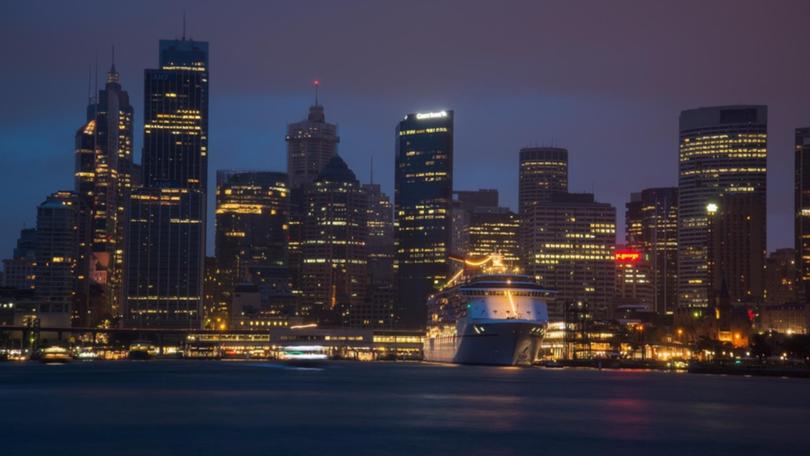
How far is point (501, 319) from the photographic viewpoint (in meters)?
183

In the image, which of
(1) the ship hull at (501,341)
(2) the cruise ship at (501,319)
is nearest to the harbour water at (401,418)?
(1) the ship hull at (501,341)

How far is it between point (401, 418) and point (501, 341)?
96546mm

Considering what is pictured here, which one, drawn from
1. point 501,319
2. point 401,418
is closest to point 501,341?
point 501,319

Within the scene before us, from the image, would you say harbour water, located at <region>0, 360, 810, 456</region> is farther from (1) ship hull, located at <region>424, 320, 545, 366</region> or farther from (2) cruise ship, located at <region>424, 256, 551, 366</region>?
(2) cruise ship, located at <region>424, 256, 551, 366</region>

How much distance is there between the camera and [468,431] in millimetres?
75250

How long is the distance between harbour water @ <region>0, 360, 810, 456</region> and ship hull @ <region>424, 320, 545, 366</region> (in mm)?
44561

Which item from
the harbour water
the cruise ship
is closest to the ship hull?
the cruise ship

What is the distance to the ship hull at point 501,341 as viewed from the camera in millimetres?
179500

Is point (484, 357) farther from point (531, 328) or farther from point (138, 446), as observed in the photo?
point (138, 446)

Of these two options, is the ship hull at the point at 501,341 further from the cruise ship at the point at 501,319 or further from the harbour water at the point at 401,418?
the harbour water at the point at 401,418

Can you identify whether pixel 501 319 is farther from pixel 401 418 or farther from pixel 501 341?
pixel 401 418

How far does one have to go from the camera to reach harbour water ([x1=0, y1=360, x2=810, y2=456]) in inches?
2640

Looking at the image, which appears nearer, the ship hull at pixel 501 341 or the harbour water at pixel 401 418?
the harbour water at pixel 401 418

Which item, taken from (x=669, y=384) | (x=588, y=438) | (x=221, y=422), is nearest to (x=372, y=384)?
(x=669, y=384)
